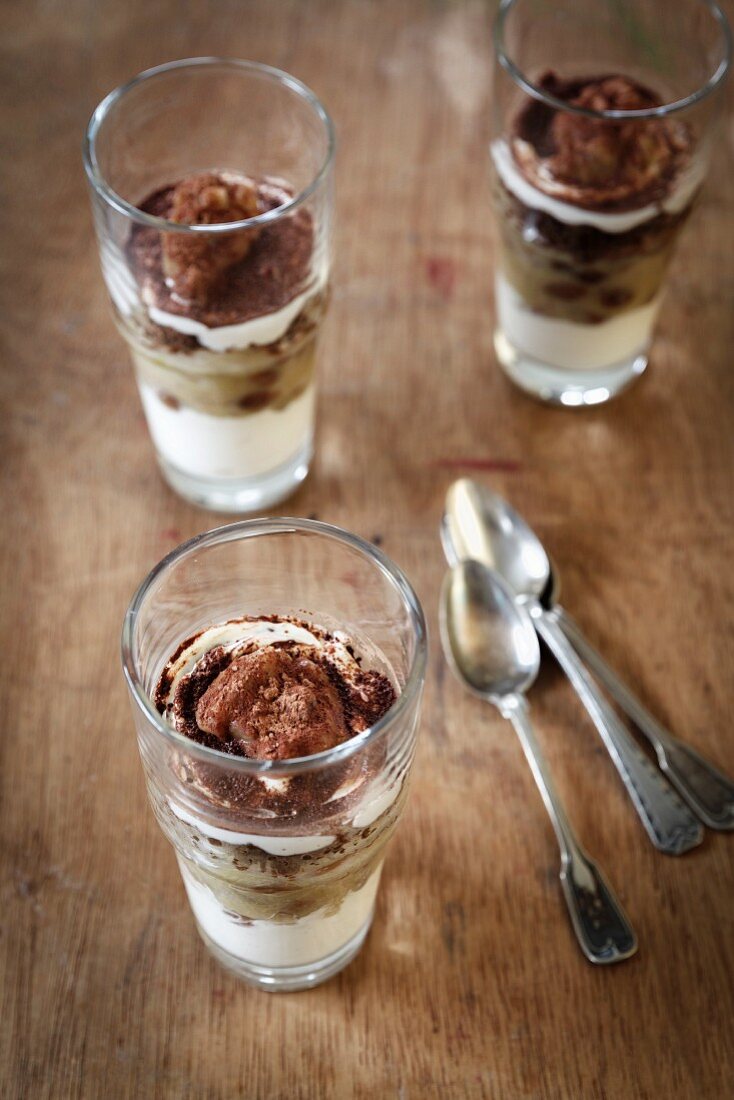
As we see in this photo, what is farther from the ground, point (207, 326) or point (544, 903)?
point (207, 326)

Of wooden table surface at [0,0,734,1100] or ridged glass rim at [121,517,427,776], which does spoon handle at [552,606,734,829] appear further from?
ridged glass rim at [121,517,427,776]

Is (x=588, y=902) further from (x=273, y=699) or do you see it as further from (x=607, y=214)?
(x=607, y=214)

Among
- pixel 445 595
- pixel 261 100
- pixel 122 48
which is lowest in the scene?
pixel 445 595

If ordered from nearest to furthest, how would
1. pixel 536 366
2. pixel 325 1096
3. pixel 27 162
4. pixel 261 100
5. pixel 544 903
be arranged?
pixel 325 1096 < pixel 544 903 < pixel 261 100 < pixel 536 366 < pixel 27 162

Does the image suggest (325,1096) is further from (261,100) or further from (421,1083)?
(261,100)

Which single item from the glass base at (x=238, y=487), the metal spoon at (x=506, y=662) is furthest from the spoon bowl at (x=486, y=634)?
the glass base at (x=238, y=487)

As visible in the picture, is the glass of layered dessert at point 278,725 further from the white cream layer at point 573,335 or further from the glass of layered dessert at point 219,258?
the white cream layer at point 573,335

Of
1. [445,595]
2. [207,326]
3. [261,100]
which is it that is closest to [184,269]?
[207,326]

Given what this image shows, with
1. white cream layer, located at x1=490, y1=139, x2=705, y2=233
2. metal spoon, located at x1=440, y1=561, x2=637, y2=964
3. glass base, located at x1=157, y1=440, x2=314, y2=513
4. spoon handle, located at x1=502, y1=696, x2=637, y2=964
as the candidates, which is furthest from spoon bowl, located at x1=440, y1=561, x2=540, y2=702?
white cream layer, located at x1=490, y1=139, x2=705, y2=233
